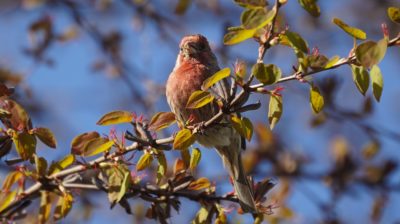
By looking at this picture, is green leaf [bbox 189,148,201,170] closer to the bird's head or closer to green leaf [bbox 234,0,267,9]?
green leaf [bbox 234,0,267,9]

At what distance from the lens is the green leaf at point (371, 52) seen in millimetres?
2225

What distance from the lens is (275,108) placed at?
8.63 ft

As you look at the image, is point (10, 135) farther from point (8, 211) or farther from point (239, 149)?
point (239, 149)

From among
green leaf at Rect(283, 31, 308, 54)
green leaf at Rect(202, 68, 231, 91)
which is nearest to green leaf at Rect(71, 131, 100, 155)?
green leaf at Rect(202, 68, 231, 91)

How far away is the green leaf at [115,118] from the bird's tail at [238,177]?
0.74 metres

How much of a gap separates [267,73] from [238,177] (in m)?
1.86

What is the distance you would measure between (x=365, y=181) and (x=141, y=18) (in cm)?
247

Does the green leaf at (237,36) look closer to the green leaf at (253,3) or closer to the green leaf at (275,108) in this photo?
the green leaf at (253,3)

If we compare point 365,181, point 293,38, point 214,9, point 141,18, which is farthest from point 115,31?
point 293,38

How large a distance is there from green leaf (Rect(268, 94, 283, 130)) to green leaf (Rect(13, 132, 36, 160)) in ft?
3.36

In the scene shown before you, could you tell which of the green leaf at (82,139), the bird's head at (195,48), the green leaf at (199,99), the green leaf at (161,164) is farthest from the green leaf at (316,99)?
the bird's head at (195,48)

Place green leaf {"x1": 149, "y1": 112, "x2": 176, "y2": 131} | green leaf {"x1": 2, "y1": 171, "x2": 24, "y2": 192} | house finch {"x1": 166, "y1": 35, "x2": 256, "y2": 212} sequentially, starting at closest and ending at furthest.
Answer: green leaf {"x1": 149, "y1": 112, "x2": 176, "y2": 131} → green leaf {"x1": 2, "y1": 171, "x2": 24, "y2": 192} → house finch {"x1": 166, "y1": 35, "x2": 256, "y2": 212}

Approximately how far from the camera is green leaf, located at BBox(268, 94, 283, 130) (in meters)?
2.62

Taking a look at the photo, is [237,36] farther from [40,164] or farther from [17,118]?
[40,164]
